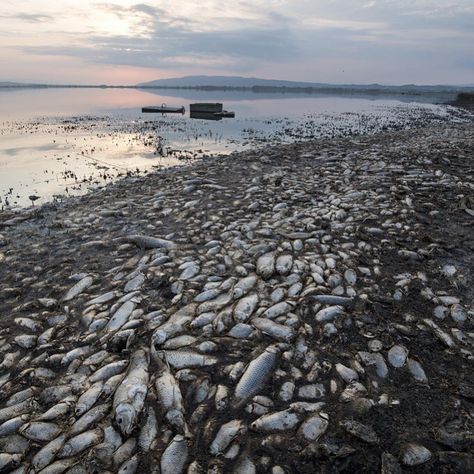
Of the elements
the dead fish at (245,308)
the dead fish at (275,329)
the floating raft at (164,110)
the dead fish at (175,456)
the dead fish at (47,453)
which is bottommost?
the dead fish at (47,453)

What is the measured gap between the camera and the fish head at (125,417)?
3738mm

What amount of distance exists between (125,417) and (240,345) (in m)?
1.57

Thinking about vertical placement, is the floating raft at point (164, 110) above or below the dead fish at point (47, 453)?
above

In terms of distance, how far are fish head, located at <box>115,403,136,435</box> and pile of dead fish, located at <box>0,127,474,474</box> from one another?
0.04 feet

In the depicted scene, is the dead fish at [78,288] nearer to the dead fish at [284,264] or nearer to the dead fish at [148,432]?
the dead fish at [148,432]

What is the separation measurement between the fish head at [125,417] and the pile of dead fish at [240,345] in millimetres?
13

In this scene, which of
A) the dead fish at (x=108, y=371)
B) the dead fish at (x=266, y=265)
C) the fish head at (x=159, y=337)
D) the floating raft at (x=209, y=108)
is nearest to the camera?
the dead fish at (x=108, y=371)

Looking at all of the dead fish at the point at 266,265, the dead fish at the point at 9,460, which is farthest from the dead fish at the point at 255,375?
the dead fish at the point at 9,460

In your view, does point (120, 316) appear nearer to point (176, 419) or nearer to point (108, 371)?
point (108, 371)

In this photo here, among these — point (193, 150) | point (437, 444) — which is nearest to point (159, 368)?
point (437, 444)

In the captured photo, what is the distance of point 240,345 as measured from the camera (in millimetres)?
4773

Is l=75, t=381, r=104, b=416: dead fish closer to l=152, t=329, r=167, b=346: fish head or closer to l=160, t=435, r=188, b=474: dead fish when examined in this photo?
l=152, t=329, r=167, b=346: fish head

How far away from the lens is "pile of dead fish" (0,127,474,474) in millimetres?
3598

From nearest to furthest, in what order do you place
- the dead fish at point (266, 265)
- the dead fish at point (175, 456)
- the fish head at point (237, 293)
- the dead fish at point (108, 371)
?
the dead fish at point (175, 456), the dead fish at point (108, 371), the fish head at point (237, 293), the dead fish at point (266, 265)
